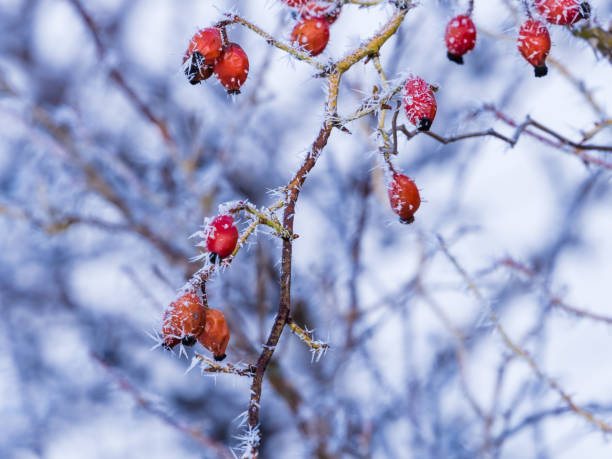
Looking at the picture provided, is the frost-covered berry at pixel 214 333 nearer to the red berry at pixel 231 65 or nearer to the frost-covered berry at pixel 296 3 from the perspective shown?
the red berry at pixel 231 65

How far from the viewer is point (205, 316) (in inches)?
40.1

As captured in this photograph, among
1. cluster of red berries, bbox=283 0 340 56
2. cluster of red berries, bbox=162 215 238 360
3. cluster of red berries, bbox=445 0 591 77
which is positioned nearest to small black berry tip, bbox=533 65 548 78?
cluster of red berries, bbox=445 0 591 77

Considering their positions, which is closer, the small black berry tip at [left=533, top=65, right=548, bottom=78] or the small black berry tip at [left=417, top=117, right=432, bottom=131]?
the small black berry tip at [left=417, top=117, right=432, bottom=131]

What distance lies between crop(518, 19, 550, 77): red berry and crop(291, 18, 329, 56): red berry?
15.0 inches

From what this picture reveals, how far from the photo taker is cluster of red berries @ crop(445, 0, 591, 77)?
1.06 metres

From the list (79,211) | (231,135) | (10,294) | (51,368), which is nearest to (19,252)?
(10,294)

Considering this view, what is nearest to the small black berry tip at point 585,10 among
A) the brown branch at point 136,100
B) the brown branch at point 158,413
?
the brown branch at point 158,413

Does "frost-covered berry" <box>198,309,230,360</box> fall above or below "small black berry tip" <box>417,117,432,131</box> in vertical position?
below

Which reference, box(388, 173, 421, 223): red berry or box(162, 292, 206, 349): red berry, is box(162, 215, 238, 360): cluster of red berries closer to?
box(162, 292, 206, 349): red berry

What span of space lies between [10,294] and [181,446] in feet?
7.32

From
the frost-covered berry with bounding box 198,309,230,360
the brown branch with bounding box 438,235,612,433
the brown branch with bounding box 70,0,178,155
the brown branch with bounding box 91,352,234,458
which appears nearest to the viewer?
the frost-covered berry with bounding box 198,309,230,360

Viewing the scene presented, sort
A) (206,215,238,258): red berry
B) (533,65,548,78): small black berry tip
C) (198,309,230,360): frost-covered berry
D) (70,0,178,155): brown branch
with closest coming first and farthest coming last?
(206,215,238,258): red berry
(198,309,230,360): frost-covered berry
(533,65,548,78): small black berry tip
(70,0,178,155): brown branch

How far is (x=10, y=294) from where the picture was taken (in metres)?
4.88

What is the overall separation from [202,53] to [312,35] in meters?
0.20
